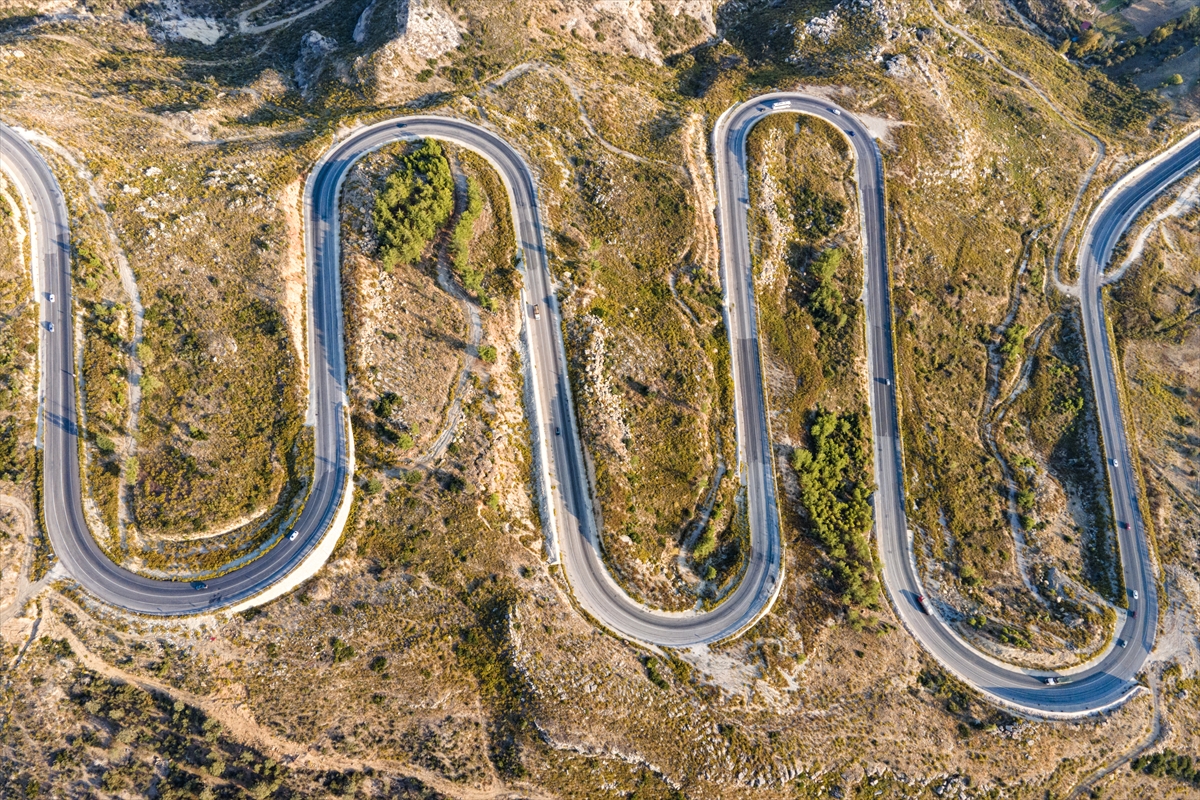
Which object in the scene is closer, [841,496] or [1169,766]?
[1169,766]

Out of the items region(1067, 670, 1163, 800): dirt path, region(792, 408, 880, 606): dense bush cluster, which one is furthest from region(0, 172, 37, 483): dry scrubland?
region(1067, 670, 1163, 800): dirt path

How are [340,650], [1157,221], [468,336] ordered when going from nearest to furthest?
1. [340,650]
2. [468,336]
3. [1157,221]

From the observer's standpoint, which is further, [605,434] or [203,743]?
[605,434]

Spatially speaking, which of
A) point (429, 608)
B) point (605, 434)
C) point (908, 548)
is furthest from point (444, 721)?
point (908, 548)

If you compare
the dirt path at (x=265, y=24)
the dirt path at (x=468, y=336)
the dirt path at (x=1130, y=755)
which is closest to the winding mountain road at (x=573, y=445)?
the dirt path at (x=1130, y=755)

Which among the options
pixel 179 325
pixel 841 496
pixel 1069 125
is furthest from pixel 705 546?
pixel 1069 125

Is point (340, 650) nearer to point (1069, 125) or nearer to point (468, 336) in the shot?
point (468, 336)

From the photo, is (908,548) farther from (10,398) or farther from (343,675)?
(10,398)
